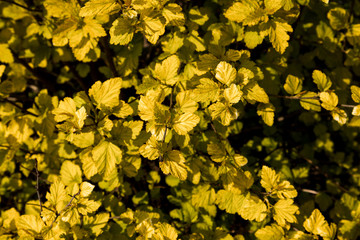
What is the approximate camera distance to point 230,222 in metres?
2.35

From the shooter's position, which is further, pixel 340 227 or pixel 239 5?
pixel 340 227

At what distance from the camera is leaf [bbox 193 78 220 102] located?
1420 mm

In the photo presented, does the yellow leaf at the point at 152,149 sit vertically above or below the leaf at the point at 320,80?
below

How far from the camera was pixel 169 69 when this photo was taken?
1.57m

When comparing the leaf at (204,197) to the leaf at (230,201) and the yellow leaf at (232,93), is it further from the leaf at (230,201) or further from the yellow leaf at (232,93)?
the yellow leaf at (232,93)

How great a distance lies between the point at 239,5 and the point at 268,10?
0.17 meters

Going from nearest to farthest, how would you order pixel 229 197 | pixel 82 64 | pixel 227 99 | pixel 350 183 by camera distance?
pixel 227 99
pixel 229 197
pixel 82 64
pixel 350 183

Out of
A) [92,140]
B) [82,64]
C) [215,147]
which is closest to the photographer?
[92,140]

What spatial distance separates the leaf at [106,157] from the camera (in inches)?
55.4

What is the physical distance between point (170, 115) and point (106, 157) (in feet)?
1.35

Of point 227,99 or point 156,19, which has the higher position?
point 156,19

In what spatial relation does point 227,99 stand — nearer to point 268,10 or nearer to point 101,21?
point 268,10

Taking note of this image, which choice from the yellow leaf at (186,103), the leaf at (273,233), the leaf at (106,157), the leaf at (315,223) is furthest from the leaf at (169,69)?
the leaf at (315,223)

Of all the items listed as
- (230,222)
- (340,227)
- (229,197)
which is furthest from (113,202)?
(340,227)
